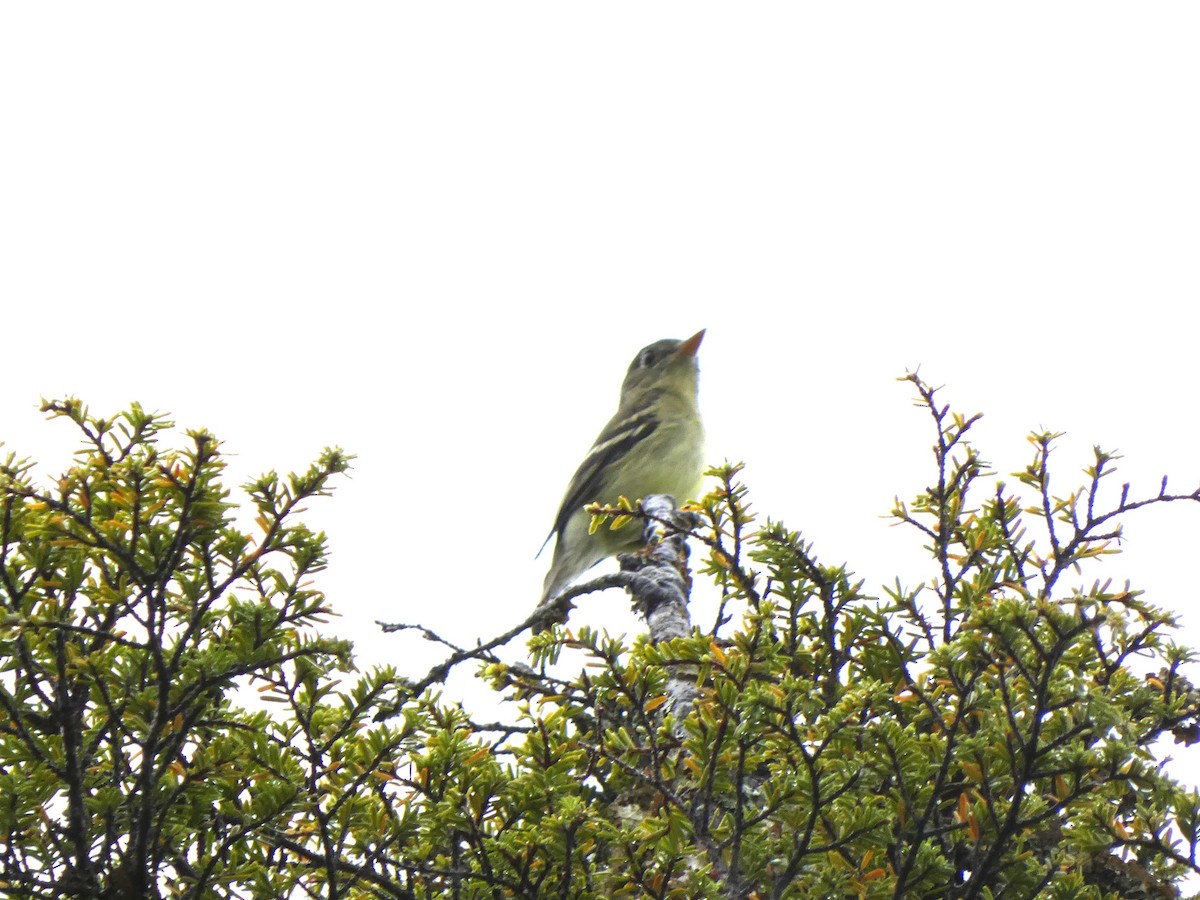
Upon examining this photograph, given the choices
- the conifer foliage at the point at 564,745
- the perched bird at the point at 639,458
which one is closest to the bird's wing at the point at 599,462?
the perched bird at the point at 639,458

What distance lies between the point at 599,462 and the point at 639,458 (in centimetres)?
47

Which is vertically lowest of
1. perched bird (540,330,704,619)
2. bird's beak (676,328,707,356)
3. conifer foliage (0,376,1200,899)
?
conifer foliage (0,376,1200,899)

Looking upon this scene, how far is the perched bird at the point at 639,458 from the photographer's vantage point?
980cm

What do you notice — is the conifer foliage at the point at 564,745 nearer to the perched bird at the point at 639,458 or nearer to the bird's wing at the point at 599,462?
the perched bird at the point at 639,458

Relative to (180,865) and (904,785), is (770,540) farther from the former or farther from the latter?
(180,865)

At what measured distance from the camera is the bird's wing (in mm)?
10578

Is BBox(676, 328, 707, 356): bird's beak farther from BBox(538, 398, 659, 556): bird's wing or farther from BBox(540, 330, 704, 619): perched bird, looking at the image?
BBox(538, 398, 659, 556): bird's wing

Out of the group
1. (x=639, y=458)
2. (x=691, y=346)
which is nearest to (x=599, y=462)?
(x=639, y=458)

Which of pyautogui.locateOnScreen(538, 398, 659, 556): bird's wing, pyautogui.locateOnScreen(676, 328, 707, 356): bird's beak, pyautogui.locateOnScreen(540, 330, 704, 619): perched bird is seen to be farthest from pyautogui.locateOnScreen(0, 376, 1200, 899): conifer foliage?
pyautogui.locateOnScreen(676, 328, 707, 356): bird's beak

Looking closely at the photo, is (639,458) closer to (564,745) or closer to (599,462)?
(599,462)

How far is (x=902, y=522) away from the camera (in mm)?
3506

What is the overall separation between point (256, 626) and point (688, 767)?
999 mm

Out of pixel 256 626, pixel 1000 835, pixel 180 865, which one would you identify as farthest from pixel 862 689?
pixel 180 865

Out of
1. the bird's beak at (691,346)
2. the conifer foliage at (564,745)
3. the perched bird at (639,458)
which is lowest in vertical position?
the conifer foliage at (564,745)
